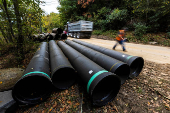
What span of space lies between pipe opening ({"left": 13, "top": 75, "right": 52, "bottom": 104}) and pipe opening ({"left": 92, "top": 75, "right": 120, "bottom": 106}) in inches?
63.5

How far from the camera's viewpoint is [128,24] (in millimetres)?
15781

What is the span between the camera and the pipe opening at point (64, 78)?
3316 mm

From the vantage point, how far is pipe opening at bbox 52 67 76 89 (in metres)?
3.32

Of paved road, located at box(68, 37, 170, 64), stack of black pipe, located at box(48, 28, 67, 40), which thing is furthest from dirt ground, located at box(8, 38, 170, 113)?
stack of black pipe, located at box(48, 28, 67, 40)

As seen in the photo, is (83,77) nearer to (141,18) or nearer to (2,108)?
(2,108)

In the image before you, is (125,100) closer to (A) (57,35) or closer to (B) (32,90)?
(B) (32,90)

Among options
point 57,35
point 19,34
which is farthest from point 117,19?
point 19,34

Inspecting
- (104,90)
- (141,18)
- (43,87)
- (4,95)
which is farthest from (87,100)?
(141,18)

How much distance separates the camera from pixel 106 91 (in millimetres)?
2871

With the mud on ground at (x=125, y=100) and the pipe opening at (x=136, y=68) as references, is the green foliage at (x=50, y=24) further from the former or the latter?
the pipe opening at (x=136, y=68)

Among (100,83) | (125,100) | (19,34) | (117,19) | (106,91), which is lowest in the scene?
(125,100)

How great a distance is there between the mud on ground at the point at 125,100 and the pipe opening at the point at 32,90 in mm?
236

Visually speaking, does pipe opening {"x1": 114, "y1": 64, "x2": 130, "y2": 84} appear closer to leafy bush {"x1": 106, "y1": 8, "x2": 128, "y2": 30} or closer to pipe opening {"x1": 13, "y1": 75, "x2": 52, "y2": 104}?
pipe opening {"x1": 13, "y1": 75, "x2": 52, "y2": 104}

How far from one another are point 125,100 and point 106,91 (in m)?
0.70
